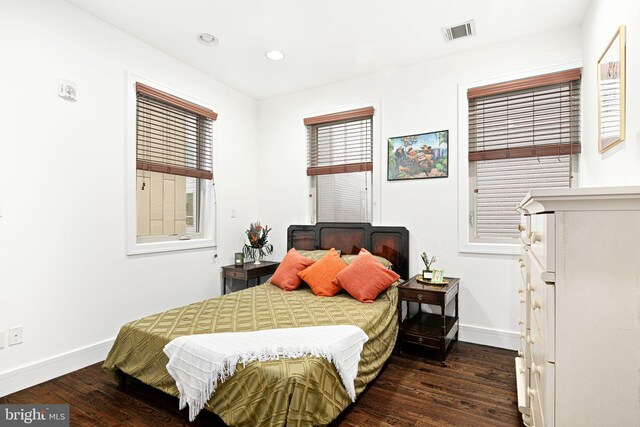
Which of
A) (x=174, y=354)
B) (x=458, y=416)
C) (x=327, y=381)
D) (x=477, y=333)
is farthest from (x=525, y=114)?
(x=174, y=354)

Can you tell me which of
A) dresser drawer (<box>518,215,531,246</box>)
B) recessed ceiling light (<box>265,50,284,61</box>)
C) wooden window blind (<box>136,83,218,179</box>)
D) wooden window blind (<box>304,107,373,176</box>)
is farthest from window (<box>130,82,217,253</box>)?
dresser drawer (<box>518,215,531,246</box>)

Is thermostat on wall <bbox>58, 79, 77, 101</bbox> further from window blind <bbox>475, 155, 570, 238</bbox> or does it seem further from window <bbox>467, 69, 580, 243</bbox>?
window blind <bbox>475, 155, 570, 238</bbox>

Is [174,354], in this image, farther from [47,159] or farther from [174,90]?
[174,90]

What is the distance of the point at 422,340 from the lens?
9.16ft

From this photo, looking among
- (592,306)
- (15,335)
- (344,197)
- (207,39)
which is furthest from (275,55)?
(592,306)

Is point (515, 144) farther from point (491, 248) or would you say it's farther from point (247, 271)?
point (247, 271)

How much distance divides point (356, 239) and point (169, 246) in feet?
6.48

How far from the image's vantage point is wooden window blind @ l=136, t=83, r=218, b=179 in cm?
317

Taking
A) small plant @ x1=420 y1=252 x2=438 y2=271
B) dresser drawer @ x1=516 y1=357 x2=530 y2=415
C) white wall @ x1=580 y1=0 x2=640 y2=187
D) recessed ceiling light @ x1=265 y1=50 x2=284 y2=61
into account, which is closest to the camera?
white wall @ x1=580 y1=0 x2=640 y2=187

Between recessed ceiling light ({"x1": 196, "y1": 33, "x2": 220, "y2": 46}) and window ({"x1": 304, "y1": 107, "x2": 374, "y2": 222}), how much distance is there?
4.50ft

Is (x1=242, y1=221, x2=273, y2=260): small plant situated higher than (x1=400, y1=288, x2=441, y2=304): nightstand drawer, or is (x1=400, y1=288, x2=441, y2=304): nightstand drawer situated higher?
(x1=242, y1=221, x2=273, y2=260): small plant

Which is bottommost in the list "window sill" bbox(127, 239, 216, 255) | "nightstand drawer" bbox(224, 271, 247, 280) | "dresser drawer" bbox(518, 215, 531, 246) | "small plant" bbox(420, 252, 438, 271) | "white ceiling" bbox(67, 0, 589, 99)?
"nightstand drawer" bbox(224, 271, 247, 280)

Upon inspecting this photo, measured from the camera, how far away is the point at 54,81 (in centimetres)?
249

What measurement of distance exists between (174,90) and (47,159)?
54.9 inches
